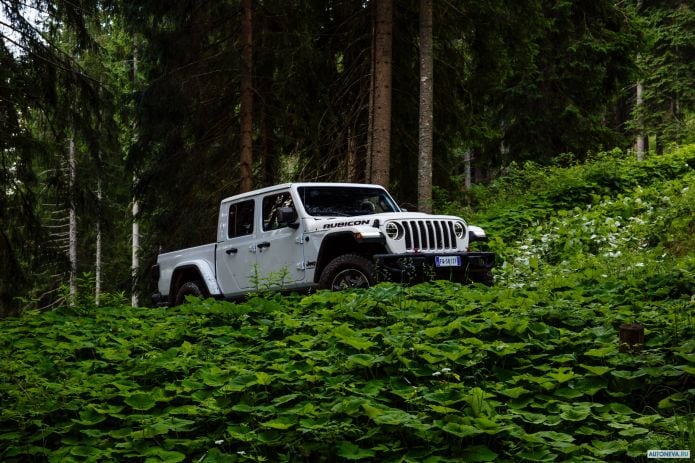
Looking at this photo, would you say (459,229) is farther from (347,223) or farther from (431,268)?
(347,223)

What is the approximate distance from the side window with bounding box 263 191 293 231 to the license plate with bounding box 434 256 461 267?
2.40 m

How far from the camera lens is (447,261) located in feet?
29.2

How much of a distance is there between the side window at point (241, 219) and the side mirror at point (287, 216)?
1.05 meters

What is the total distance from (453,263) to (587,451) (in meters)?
4.88

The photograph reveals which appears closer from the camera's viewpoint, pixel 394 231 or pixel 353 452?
pixel 353 452

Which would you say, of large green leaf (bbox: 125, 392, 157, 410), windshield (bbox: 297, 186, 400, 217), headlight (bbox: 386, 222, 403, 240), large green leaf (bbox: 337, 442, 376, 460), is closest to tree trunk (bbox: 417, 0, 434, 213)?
windshield (bbox: 297, 186, 400, 217)

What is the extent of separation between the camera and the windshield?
9.98 m

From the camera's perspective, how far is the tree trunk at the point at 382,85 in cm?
1435

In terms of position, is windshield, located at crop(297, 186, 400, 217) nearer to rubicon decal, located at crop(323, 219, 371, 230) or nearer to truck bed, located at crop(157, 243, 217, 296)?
rubicon decal, located at crop(323, 219, 371, 230)

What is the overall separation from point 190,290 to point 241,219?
153cm

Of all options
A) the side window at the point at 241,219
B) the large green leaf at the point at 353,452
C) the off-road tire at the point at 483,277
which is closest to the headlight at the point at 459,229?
the off-road tire at the point at 483,277

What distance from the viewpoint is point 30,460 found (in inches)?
184

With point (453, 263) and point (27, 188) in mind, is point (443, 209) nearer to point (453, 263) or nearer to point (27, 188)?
point (453, 263)

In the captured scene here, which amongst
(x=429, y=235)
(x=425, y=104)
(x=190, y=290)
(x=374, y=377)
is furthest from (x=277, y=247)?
(x=425, y=104)
